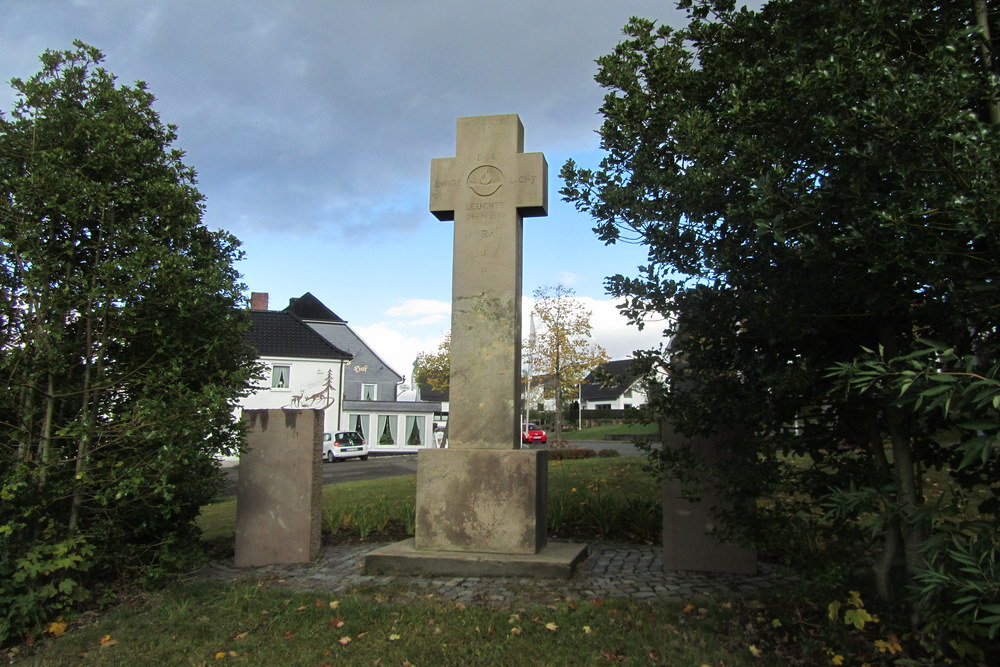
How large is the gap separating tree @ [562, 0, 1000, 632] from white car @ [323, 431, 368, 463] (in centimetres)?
3122

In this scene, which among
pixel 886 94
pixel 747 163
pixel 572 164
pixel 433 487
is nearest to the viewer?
pixel 886 94

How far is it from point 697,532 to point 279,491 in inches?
157

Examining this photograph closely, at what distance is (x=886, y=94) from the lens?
9.04ft

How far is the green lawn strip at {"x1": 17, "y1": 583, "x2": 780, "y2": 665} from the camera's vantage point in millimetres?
4078

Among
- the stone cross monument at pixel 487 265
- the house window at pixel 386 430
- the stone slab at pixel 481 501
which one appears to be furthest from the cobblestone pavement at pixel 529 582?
the house window at pixel 386 430

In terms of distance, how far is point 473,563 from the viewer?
19.5 ft

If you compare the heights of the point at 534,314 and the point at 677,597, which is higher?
the point at 534,314

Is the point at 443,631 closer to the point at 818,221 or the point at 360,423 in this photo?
the point at 818,221

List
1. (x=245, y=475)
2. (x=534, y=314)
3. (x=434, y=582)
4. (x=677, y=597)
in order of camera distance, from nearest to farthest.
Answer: (x=677, y=597) < (x=434, y=582) < (x=245, y=475) < (x=534, y=314)

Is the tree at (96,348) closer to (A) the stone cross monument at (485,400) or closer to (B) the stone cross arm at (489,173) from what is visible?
(A) the stone cross monument at (485,400)

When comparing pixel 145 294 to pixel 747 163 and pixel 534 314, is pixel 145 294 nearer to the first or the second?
pixel 747 163

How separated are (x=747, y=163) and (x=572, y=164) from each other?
1506 millimetres

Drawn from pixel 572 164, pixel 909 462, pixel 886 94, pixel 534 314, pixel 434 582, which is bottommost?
pixel 434 582

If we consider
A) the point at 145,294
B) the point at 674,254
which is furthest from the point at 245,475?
the point at 674,254
